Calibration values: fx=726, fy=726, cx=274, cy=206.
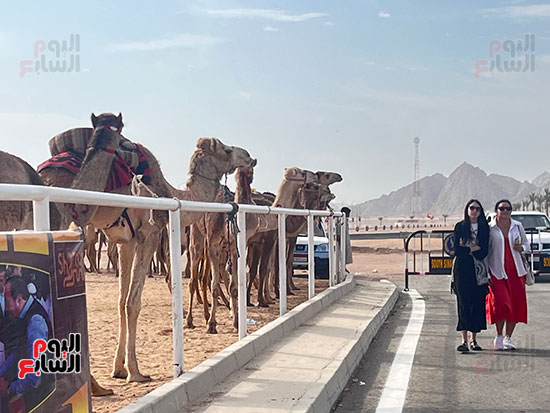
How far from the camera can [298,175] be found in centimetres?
1633

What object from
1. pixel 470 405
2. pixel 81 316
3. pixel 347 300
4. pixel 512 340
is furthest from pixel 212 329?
pixel 81 316

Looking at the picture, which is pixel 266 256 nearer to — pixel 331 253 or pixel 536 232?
pixel 331 253

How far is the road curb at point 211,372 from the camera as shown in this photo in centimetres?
474

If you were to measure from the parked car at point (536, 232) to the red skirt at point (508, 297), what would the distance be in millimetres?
9247

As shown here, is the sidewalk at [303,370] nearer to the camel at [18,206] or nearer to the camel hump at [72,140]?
the camel at [18,206]

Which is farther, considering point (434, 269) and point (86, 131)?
point (434, 269)

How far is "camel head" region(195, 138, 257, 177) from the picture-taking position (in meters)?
11.0

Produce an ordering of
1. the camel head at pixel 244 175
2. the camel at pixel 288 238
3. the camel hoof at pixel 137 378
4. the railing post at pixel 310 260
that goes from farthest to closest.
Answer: the camel at pixel 288 238
the camel head at pixel 244 175
the railing post at pixel 310 260
the camel hoof at pixel 137 378

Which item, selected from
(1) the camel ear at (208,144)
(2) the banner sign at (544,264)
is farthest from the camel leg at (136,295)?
(2) the banner sign at (544,264)

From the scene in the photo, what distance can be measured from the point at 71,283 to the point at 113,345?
19.1 ft

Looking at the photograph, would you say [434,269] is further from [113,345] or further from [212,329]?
[113,345]

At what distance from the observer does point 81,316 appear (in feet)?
11.6

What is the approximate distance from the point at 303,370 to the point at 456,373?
1813 millimetres

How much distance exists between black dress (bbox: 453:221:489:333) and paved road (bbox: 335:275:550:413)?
373 mm
